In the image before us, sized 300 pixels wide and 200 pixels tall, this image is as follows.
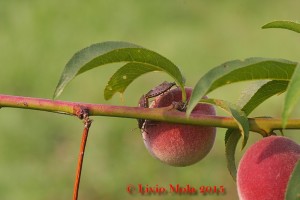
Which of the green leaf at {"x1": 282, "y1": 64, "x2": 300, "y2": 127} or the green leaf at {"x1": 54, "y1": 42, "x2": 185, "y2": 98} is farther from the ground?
the green leaf at {"x1": 54, "y1": 42, "x2": 185, "y2": 98}

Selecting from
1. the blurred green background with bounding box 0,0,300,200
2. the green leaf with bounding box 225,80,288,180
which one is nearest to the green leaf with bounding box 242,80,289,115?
the green leaf with bounding box 225,80,288,180

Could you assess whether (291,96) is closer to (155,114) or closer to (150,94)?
(155,114)

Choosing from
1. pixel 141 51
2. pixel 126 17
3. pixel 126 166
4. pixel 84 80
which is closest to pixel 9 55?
pixel 84 80

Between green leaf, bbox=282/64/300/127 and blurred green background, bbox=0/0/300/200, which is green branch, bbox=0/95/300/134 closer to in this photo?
green leaf, bbox=282/64/300/127

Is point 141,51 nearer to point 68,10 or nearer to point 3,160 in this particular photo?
point 3,160

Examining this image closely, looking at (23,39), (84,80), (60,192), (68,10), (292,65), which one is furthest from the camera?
(68,10)

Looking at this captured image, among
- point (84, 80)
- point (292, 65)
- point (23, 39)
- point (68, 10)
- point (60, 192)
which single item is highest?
point (68, 10)

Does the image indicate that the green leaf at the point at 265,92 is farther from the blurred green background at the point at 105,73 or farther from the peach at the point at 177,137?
the blurred green background at the point at 105,73

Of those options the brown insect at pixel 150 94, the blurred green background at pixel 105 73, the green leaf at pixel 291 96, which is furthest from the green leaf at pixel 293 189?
the blurred green background at pixel 105 73
